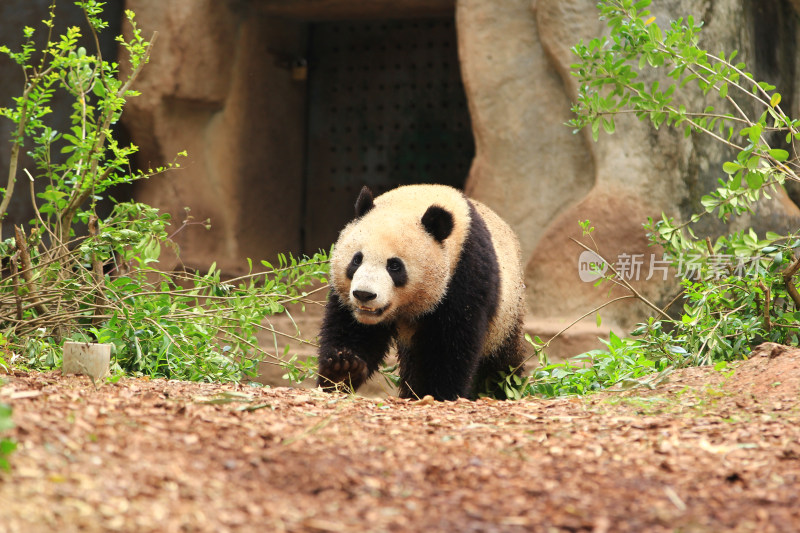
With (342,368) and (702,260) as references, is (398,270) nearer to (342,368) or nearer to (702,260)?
(342,368)

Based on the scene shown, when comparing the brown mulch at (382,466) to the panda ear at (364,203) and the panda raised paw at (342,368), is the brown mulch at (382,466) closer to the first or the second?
the panda raised paw at (342,368)

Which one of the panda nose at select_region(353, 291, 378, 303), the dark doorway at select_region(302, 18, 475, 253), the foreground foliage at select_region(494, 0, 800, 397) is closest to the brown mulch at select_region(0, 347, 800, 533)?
the panda nose at select_region(353, 291, 378, 303)

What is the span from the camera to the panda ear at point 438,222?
4324 millimetres

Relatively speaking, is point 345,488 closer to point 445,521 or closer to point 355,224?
point 445,521

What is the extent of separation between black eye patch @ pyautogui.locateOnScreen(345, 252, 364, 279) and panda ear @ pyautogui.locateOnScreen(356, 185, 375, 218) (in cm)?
38

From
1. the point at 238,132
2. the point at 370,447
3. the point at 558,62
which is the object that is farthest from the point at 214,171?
the point at 370,447

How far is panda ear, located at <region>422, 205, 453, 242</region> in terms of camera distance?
432 cm

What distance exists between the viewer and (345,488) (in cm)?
202

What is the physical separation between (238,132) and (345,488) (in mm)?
6909

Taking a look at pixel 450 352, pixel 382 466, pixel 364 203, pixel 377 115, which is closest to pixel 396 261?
pixel 364 203

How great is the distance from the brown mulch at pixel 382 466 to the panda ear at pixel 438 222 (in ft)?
4.49

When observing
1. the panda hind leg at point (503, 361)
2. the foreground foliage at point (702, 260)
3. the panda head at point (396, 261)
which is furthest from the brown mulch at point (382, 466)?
the panda hind leg at point (503, 361)

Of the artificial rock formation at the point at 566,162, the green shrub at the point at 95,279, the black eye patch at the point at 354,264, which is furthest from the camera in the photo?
the artificial rock formation at the point at 566,162

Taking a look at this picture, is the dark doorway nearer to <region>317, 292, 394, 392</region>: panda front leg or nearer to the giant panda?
the giant panda
